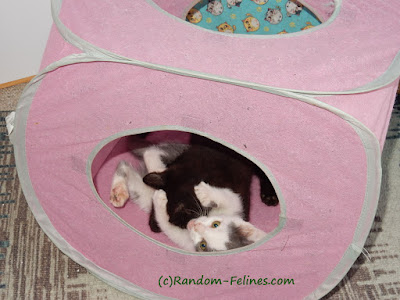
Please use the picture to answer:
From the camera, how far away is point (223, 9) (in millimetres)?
1595

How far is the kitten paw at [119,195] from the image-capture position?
1.32m

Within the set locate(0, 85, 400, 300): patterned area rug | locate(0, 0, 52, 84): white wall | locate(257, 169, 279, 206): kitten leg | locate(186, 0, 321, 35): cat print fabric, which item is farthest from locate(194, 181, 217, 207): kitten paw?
locate(0, 0, 52, 84): white wall

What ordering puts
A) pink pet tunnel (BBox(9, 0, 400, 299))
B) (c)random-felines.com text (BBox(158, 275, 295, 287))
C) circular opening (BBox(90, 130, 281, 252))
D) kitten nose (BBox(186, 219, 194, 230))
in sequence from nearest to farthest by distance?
pink pet tunnel (BBox(9, 0, 400, 299)), (c)random-felines.com text (BBox(158, 275, 295, 287)), kitten nose (BBox(186, 219, 194, 230)), circular opening (BBox(90, 130, 281, 252))

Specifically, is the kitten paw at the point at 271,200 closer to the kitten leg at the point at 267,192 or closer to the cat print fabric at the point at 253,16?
the kitten leg at the point at 267,192

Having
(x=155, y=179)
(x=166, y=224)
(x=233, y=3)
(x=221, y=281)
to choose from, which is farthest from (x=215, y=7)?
(x=221, y=281)

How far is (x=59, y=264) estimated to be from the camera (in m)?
1.34

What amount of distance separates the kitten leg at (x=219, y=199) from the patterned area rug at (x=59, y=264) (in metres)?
0.35

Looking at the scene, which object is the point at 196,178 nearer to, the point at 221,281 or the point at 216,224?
the point at 216,224

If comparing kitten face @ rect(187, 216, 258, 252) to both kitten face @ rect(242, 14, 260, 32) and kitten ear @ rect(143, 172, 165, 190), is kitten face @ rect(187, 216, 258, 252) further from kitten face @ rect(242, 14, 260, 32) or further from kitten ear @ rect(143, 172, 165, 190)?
kitten face @ rect(242, 14, 260, 32)

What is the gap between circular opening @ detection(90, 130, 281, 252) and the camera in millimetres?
1387

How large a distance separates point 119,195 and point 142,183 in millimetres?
120

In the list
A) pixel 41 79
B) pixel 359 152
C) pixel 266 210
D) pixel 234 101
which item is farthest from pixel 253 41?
pixel 266 210

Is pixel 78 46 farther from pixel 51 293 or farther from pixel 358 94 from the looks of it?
pixel 51 293

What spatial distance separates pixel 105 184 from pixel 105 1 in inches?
24.5
